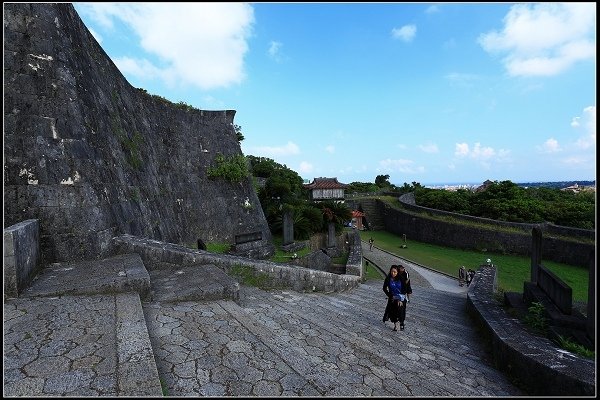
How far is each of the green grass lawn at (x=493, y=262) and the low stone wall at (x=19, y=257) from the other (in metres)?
13.7

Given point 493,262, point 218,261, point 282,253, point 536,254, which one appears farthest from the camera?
point 493,262

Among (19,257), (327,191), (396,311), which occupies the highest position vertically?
(327,191)

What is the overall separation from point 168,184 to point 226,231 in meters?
3.47

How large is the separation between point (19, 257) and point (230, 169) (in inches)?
425

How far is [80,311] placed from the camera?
11.2ft

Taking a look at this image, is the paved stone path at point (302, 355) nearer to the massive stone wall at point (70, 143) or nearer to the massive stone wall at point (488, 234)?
the massive stone wall at point (70, 143)

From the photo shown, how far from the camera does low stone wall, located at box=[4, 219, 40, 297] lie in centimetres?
358

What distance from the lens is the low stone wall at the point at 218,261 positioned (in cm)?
582

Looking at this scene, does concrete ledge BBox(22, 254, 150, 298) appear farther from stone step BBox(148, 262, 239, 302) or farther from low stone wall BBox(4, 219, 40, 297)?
stone step BBox(148, 262, 239, 302)

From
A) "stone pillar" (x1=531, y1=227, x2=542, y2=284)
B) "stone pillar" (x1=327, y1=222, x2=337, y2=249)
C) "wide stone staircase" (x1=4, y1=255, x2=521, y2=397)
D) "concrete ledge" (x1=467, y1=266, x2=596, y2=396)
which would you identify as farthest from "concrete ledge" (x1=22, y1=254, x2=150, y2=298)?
"stone pillar" (x1=327, y1=222, x2=337, y2=249)

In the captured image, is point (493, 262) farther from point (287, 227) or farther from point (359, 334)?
point (359, 334)

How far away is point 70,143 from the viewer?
565cm

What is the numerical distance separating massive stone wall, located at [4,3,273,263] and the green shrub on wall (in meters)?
4.12

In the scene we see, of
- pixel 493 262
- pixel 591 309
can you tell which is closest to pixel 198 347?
pixel 591 309
